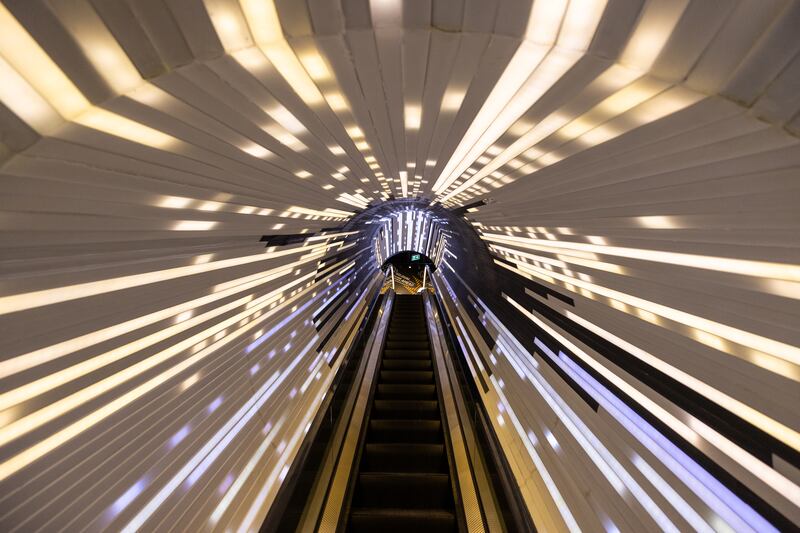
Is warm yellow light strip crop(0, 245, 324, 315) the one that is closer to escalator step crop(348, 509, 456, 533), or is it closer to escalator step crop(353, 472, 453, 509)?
escalator step crop(348, 509, 456, 533)

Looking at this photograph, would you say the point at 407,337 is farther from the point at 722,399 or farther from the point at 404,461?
the point at 722,399

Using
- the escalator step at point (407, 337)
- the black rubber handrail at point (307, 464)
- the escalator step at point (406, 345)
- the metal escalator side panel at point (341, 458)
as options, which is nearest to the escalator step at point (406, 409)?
the metal escalator side panel at point (341, 458)

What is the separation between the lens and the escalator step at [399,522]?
4004 millimetres

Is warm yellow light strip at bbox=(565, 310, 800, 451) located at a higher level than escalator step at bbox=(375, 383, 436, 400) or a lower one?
higher

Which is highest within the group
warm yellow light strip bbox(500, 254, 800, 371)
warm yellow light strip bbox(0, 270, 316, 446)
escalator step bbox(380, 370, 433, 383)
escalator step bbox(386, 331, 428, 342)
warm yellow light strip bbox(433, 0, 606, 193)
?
warm yellow light strip bbox(433, 0, 606, 193)

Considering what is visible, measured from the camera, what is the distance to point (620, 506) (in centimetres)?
235

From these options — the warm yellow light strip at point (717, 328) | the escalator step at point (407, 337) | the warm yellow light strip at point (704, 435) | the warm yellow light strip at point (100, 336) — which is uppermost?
the warm yellow light strip at point (717, 328)

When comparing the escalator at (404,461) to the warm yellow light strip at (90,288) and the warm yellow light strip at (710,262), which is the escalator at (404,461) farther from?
the warm yellow light strip at (710,262)

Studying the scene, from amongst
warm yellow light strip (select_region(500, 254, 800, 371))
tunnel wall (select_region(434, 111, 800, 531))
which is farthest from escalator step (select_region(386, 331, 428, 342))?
warm yellow light strip (select_region(500, 254, 800, 371))

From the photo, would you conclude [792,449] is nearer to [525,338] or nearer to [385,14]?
[385,14]

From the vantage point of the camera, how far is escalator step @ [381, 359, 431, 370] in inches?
331

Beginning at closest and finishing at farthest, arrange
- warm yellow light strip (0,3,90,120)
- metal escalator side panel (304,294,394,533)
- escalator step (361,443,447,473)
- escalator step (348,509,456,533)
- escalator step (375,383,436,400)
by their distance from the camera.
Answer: warm yellow light strip (0,3,90,120) → metal escalator side panel (304,294,394,533) → escalator step (348,509,456,533) → escalator step (361,443,447,473) → escalator step (375,383,436,400)

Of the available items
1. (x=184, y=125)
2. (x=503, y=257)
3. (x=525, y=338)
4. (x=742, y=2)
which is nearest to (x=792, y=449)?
(x=742, y=2)

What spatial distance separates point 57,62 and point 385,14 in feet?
3.14
